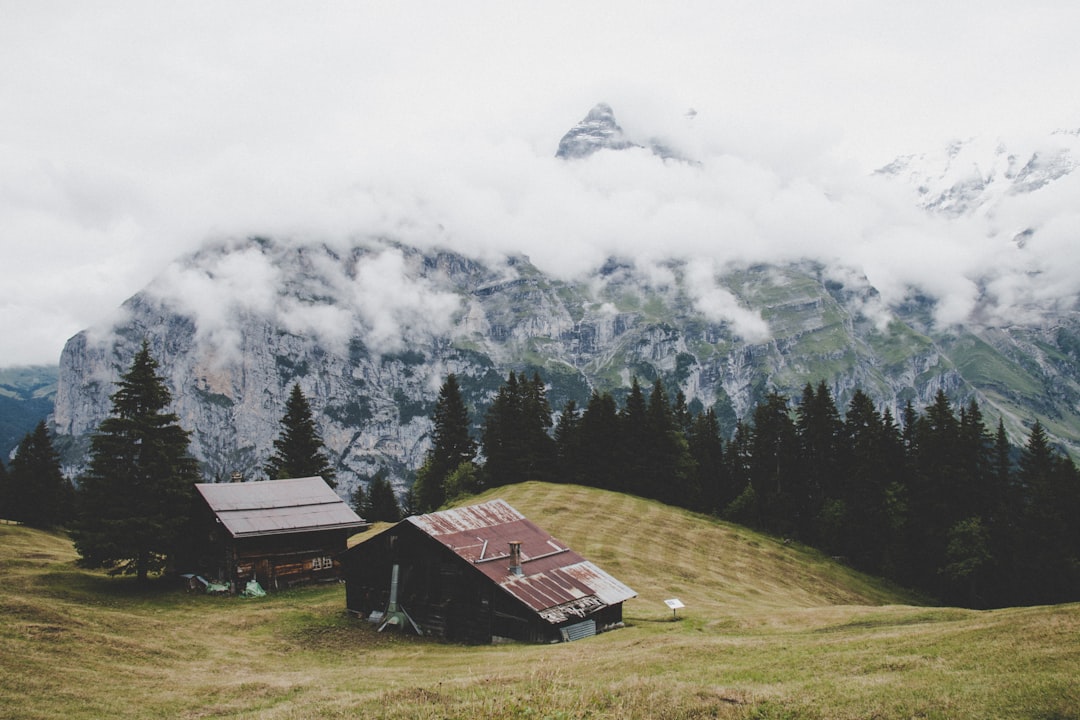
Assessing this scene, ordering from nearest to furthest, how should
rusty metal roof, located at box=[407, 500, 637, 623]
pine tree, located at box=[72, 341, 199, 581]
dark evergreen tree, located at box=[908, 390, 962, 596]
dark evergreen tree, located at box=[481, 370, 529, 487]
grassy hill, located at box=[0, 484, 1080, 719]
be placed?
grassy hill, located at box=[0, 484, 1080, 719] < rusty metal roof, located at box=[407, 500, 637, 623] < pine tree, located at box=[72, 341, 199, 581] < dark evergreen tree, located at box=[908, 390, 962, 596] < dark evergreen tree, located at box=[481, 370, 529, 487]

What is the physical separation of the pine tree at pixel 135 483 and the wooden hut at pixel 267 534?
3.53m

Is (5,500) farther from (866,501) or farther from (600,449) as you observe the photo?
(866,501)

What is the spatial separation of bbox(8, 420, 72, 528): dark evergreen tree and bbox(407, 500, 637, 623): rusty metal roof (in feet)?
198

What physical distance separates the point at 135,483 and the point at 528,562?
27.2 metres

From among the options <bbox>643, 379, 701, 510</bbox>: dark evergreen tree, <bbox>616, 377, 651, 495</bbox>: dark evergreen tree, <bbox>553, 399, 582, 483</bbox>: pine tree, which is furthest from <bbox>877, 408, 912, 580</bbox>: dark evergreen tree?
<bbox>553, 399, 582, 483</bbox>: pine tree

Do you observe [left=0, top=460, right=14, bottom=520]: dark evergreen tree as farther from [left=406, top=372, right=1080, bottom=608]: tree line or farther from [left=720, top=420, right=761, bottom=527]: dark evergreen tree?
[left=720, top=420, right=761, bottom=527]: dark evergreen tree

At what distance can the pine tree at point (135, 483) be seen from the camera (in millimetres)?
42000

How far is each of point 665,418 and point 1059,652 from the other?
2855 inches

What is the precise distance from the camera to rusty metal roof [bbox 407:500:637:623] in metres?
32.2

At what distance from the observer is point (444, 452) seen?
305 ft

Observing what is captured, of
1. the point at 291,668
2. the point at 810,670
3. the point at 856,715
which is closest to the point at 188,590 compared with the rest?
the point at 291,668

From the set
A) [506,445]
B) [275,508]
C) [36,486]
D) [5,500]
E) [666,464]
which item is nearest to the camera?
[275,508]

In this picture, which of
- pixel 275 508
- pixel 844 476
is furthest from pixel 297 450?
pixel 844 476

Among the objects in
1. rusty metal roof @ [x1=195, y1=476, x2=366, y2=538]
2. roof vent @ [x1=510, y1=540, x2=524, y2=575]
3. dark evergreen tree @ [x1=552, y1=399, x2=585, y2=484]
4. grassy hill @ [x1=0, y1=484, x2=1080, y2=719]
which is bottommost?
grassy hill @ [x1=0, y1=484, x2=1080, y2=719]
